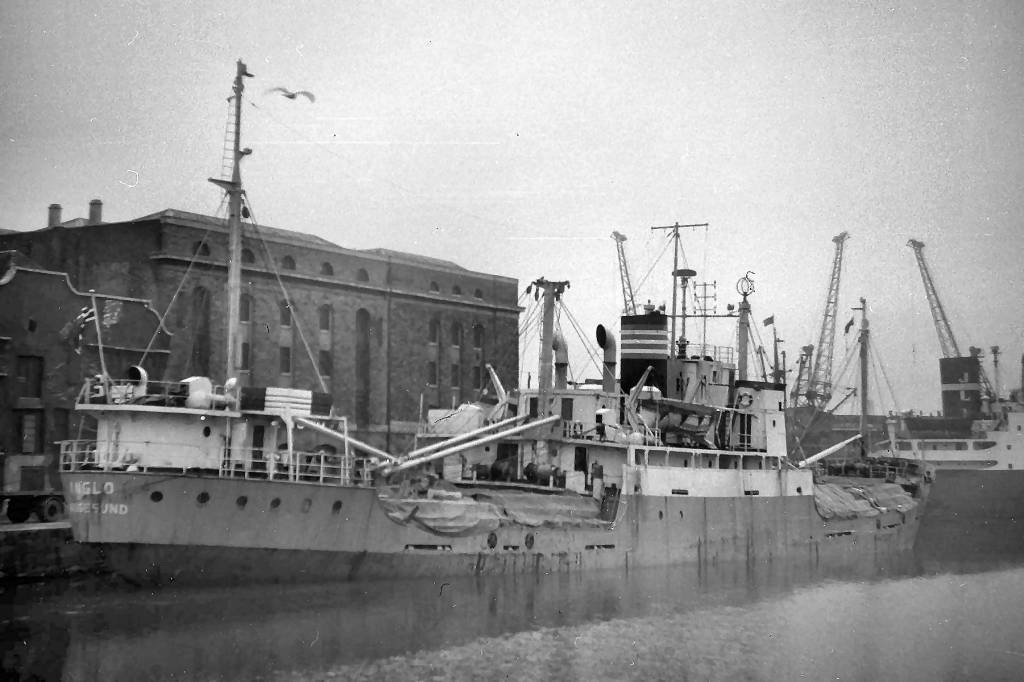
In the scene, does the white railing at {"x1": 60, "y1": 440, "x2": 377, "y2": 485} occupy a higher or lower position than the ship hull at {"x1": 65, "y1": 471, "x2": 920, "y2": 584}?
higher

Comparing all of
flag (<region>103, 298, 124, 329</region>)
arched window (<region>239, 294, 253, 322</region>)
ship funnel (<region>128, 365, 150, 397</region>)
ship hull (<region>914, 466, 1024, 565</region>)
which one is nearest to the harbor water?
ship funnel (<region>128, 365, 150, 397</region>)

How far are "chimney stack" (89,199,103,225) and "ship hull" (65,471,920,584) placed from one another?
22050 mm

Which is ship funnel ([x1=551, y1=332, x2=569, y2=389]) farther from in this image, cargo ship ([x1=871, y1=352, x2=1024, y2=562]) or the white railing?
cargo ship ([x1=871, y1=352, x2=1024, y2=562])

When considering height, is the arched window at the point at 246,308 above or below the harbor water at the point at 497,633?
above

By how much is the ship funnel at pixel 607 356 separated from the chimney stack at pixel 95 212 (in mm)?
22505

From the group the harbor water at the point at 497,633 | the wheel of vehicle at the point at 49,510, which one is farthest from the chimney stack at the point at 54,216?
the harbor water at the point at 497,633

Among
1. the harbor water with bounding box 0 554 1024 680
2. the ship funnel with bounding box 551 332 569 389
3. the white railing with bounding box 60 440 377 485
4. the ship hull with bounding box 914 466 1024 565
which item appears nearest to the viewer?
the harbor water with bounding box 0 554 1024 680

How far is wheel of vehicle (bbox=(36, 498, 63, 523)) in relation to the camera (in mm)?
30000

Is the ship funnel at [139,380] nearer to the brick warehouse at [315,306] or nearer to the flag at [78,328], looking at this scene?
the brick warehouse at [315,306]

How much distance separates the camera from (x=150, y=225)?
39.3 m

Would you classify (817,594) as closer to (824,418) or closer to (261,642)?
(261,642)

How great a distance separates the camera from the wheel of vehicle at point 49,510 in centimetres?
3000

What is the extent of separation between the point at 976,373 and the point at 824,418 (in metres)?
10.9

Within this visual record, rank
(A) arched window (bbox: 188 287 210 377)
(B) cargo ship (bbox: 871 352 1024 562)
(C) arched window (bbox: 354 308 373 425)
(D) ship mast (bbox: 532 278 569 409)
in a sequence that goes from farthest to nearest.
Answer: (B) cargo ship (bbox: 871 352 1024 562), (C) arched window (bbox: 354 308 373 425), (A) arched window (bbox: 188 287 210 377), (D) ship mast (bbox: 532 278 569 409)
